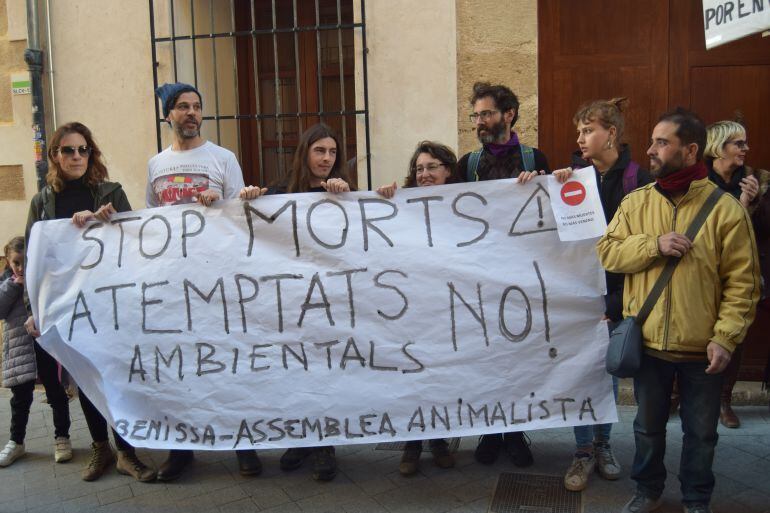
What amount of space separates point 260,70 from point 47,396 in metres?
3.23

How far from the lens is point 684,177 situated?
9.79 feet

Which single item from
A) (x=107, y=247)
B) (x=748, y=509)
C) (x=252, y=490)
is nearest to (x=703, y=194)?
(x=748, y=509)

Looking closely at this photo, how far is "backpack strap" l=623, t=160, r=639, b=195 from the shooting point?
352 cm

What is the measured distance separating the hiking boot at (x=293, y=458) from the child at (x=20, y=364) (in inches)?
51.3

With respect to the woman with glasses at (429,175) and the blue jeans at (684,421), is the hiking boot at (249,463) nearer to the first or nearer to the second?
the woman with glasses at (429,175)

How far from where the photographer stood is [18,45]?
5816mm

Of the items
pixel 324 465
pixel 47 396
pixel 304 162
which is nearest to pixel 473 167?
pixel 304 162

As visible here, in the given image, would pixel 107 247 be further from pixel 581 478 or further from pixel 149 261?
pixel 581 478

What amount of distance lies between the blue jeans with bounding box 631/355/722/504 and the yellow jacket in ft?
0.44

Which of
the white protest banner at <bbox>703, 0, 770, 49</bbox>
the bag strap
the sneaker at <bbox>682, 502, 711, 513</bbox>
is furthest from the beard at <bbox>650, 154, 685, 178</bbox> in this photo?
the sneaker at <bbox>682, 502, 711, 513</bbox>

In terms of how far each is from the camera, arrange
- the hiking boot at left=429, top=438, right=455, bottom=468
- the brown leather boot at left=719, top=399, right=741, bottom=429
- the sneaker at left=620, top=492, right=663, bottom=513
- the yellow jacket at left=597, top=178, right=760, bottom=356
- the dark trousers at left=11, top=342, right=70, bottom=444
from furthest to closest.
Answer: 1. the brown leather boot at left=719, top=399, right=741, bottom=429
2. the dark trousers at left=11, top=342, right=70, bottom=444
3. the hiking boot at left=429, top=438, right=455, bottom=468
4. the sneaker at left=620, top=492, right=663, bottom=513
5. the yellow jacket at left=597, top=178, right=760, bottom=356

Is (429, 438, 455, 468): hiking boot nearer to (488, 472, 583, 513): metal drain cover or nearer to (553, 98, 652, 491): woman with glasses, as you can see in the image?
(488, 472, 583, 513): metal drain cover

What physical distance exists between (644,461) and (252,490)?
192cm

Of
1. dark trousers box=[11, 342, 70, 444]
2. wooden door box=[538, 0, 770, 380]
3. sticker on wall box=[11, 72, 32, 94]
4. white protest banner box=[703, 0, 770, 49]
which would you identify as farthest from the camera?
sticker on wall box=[11, 72, 32, 94]
